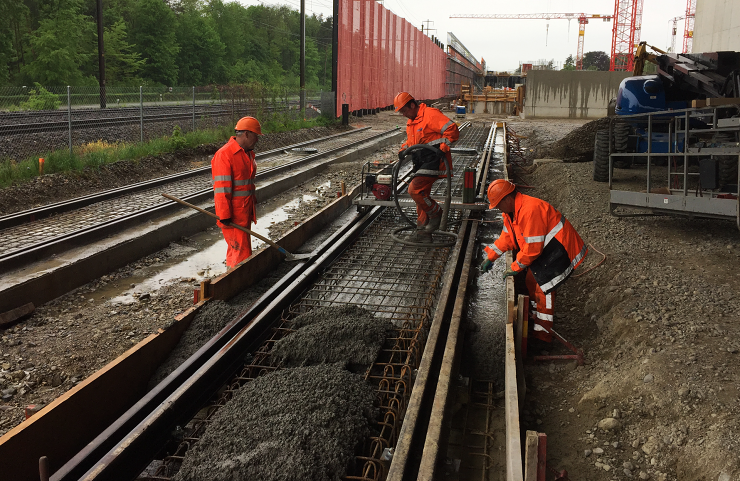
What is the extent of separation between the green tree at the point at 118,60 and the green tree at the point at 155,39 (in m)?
3.15

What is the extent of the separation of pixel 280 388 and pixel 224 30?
59023mm

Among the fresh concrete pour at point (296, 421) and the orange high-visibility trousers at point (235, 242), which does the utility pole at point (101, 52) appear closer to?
the orange high-visibility trousers at point (235, 242)

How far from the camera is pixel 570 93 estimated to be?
30.5 m

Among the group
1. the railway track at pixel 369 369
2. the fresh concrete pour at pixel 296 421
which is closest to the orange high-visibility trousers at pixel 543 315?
the railway track at pixel 369 369

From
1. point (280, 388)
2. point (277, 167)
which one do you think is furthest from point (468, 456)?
point (277, 167)

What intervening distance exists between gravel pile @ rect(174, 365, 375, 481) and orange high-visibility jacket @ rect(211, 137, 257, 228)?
98.5 inches

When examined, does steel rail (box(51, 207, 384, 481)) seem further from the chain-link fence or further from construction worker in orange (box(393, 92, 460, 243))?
the chain-link fence

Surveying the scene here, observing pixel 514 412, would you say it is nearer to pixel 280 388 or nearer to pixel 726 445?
pixel 726 445

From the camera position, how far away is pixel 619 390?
4.28 meters

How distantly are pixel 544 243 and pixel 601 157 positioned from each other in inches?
282

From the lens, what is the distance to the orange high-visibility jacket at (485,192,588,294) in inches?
199

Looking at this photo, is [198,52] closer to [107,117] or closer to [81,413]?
[107,117]

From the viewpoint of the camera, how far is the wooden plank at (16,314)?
5.71 meters

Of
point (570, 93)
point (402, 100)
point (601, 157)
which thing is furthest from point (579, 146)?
point (570, 93)
